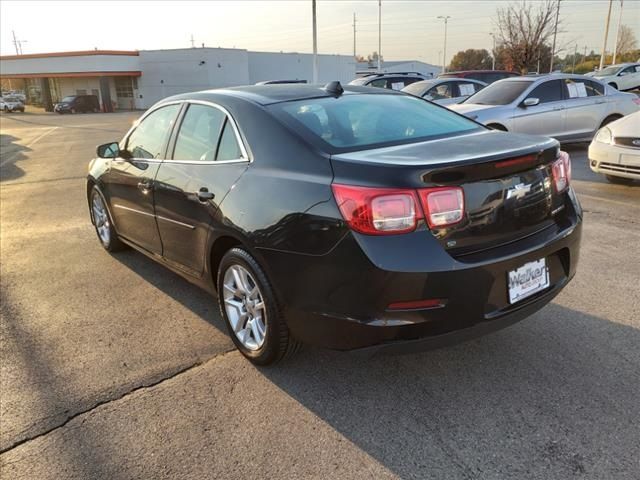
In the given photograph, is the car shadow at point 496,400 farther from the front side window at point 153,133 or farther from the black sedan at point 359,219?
the front side window at point 153,133

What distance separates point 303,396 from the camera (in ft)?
9.55

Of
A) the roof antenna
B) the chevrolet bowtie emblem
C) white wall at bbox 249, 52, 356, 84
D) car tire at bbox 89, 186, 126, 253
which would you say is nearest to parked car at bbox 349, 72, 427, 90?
car tire at bbox 89, 186, 126, 253

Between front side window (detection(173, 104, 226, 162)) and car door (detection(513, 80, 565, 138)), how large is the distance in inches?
302

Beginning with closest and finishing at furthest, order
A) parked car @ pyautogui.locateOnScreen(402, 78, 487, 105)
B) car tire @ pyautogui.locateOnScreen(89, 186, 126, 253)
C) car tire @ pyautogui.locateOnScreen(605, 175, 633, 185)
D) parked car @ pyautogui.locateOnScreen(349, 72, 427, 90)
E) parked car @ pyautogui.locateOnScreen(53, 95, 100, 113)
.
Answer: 1. car tire @ pyautogui.locateOnScreen(89, 186, 126, 253)
2. car tire @ pyautogui.locateOnScreen(605, 175, 633, 185)
3. parked car @ pyautogui.locateOnScreen(402, 78, 487, 105)
4. parked car @ pyautogui.locateOnScreen(349, 72, 427, 90)
5. parked car @ pyautogui.locateOnScreen(53, 95, 100, 113)

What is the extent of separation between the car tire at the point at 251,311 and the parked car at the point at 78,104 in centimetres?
4984

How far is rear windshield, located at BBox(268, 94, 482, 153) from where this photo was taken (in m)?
3.02

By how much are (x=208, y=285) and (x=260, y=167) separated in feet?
3.32

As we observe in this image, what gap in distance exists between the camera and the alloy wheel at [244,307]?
310cm

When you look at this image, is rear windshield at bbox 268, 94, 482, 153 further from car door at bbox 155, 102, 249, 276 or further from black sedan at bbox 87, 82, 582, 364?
car door at bbox 155, 102, 249, 276

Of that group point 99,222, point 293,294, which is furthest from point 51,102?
point 293,294

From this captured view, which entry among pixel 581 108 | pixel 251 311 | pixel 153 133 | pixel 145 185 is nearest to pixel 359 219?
pixel 251 311

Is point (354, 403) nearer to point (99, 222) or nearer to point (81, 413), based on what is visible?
point (81, 413)

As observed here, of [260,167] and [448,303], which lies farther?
[260,167]

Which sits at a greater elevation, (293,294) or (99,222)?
(293,294)
